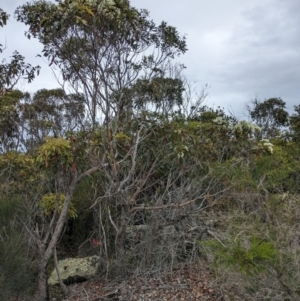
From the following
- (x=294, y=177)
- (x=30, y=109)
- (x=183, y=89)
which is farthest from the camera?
(x=183, y=89)

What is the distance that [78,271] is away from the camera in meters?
8.62

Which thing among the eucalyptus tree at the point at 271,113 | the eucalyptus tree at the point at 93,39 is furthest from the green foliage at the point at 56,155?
the eucalyptus tree at the point at 271,113

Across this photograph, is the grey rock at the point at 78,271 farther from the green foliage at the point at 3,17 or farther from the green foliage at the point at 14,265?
the green foliage at the point at 3,17

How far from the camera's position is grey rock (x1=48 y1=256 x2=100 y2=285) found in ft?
28.1

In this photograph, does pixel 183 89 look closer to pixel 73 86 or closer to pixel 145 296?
pixel 73 86

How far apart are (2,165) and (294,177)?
17.8 feet

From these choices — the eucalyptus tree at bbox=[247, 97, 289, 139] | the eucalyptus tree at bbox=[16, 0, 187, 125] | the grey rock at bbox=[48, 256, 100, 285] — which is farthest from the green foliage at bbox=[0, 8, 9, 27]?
the eucalyptus tree at bbox=[247, 97, 289, 139]

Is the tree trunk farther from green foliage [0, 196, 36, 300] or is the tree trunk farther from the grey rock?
the grey rock

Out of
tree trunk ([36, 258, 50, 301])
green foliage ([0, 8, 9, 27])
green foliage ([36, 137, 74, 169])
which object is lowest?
tree trunk ([36, 258, 50, 301])

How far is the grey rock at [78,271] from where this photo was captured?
8.57 meters

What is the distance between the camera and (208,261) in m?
7.58

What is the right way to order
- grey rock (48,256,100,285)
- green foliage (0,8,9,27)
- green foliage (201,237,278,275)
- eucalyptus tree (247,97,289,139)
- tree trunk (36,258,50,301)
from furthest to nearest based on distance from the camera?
1. eucalyptus tree (247,97,289,139)
2. grey rock (48,256,100,285)
3. tree trunk (36,258,50,301)
4. green foliage (0,8,9,27)
5. green foliage (201,237,278,275)

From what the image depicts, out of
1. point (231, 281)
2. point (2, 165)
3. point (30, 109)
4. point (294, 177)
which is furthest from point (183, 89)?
point (231, 281)

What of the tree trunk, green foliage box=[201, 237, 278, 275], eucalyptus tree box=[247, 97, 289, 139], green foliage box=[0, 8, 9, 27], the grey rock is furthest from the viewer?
eucalyptus tree box=[247, 97, 289, 139]
